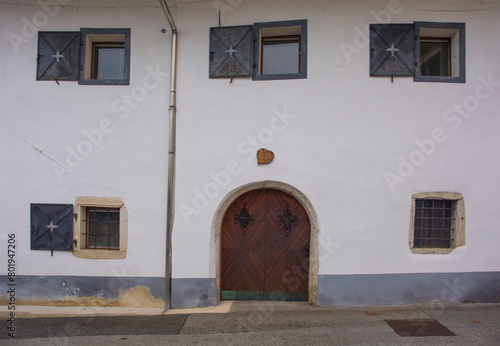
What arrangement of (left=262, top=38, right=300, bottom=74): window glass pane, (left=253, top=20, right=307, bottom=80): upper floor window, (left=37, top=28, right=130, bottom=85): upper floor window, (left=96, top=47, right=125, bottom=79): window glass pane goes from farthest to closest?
(left=96, top=47, right=125, bottom=79): window glass pane, (left=262, top=38, right=300, bottom=74): window glass pane, (left=37, top=28, right=130, bottom=85): upper floor window, (left=253, top=20, right=307, bottom=80): upper floor window

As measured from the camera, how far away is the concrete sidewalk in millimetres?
4020

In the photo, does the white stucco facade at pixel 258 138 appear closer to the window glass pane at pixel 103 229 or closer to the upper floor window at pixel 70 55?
the upper floor window at pixel 70 55

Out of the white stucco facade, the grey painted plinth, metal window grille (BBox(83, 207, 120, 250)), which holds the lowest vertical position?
the grey painted plinth

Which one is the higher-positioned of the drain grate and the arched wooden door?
the arched wooden door

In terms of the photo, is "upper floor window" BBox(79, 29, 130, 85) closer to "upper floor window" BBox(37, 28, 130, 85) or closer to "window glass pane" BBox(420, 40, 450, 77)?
Result: "upper floor window" BBox(37, 28, 130, 85)

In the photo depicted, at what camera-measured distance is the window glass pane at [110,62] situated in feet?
18.1

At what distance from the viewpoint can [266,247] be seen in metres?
5.33

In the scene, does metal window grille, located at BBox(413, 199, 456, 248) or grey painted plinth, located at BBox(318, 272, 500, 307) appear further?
metal window grille, located at BBox(413, 199, 456, 248)

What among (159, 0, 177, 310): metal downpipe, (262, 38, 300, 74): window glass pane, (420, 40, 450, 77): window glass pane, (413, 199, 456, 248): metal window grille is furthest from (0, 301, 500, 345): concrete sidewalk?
(262, 38, 300, 74): window glass pane

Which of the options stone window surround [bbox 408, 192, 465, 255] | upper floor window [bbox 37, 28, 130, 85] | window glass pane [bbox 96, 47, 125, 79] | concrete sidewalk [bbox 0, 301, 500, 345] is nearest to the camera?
concrete sidewalk [bbox 0, 301, 500, 345]

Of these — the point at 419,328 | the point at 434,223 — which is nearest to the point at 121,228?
the point at 419,328

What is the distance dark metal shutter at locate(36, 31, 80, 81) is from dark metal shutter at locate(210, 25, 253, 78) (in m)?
2.27

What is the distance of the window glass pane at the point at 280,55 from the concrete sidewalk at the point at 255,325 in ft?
12.7

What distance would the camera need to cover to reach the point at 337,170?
16.5 ft
